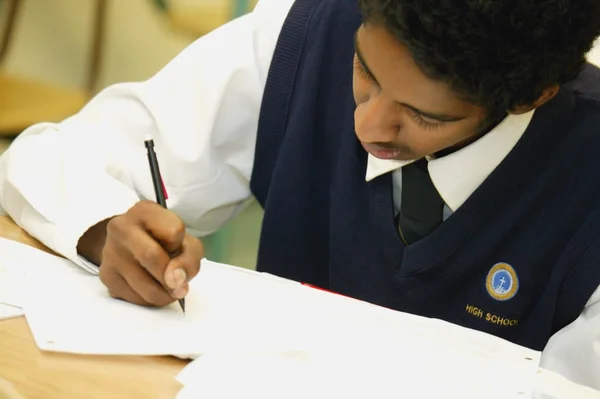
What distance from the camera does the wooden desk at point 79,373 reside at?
0.60 metres

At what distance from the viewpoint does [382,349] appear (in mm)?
701

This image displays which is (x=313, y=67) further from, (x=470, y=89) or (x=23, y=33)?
(x=23, y=33)

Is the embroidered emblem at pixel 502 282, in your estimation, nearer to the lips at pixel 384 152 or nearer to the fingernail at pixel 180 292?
the lips at pixel 384 152

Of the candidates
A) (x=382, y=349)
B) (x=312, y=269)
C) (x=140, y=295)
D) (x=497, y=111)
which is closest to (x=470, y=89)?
(x=497, y=111)

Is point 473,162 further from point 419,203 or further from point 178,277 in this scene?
point 178,277

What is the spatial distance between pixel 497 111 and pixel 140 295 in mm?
382

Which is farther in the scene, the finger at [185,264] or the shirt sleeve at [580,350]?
the shirt sleeve at [580,350]

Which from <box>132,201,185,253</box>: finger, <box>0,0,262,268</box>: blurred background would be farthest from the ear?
<box>0,0,262,268</box>: blurred background

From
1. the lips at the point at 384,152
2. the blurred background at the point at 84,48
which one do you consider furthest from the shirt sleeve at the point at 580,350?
the blurred background at the point at 84,48

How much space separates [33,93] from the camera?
263 centimetres

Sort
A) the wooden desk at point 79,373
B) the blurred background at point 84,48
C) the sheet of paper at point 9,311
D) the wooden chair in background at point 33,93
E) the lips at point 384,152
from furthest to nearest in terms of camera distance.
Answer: the blurred background at point 84,48, the wooden chair in background at point 33,93, the lips at point 384,152, the sheet of paper at point 9,311, the wooden desk at point 79,373

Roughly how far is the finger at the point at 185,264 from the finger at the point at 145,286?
0.02 metres

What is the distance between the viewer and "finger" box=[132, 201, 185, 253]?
746mm

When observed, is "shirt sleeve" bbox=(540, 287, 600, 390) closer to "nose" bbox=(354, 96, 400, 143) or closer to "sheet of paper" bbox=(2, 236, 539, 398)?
"sheet of paper" bbox=(2, 236, 539, 398)
